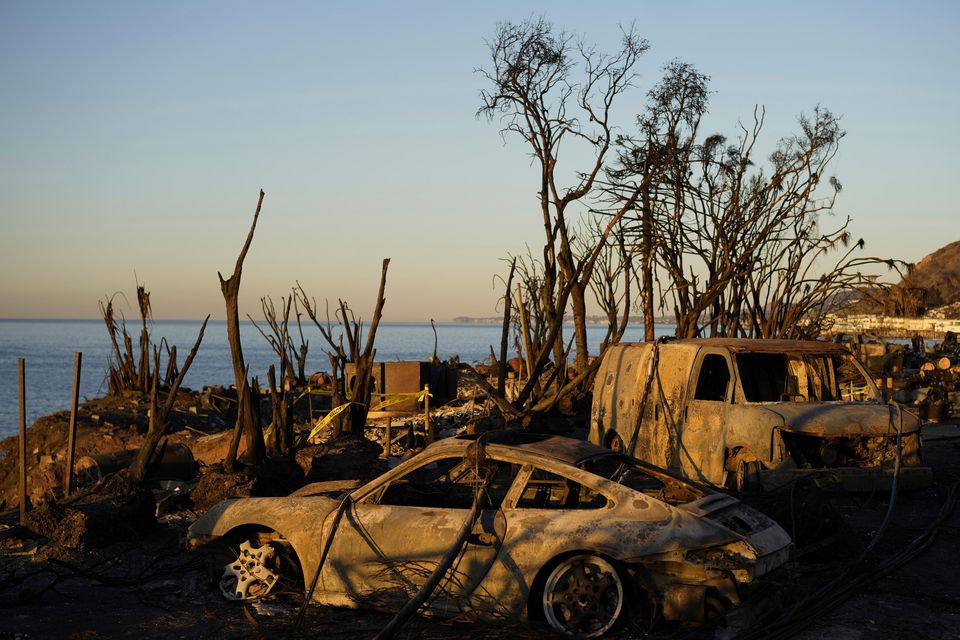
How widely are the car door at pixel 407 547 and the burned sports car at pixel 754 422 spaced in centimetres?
513

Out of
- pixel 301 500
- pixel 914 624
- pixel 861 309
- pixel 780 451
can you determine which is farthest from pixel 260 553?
pixel 861 309

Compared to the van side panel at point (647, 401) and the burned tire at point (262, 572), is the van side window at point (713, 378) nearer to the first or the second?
the van side panel at point (647, 401)

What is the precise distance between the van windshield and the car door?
6.33 metres

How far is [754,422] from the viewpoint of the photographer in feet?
39.3

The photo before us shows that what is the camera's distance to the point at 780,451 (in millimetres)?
Result: 11781

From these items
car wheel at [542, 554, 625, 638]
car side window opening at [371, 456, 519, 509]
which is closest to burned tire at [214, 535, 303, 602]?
car side window opening at [371, 456, 519, 509]

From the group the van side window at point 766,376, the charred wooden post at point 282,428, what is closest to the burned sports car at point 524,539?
the van side window at point 766,376

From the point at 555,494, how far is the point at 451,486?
1.15 m

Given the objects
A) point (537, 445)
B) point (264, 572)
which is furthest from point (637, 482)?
point (264, 572)

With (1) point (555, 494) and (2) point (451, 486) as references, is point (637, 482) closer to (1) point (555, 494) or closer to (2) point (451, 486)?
(1) point (555, 494)

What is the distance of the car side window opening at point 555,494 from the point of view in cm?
731

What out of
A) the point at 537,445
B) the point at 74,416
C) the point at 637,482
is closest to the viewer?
the point at 537,445

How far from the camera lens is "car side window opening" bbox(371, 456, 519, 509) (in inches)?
300

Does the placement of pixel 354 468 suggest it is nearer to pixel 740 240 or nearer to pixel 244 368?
pixel 244 368
